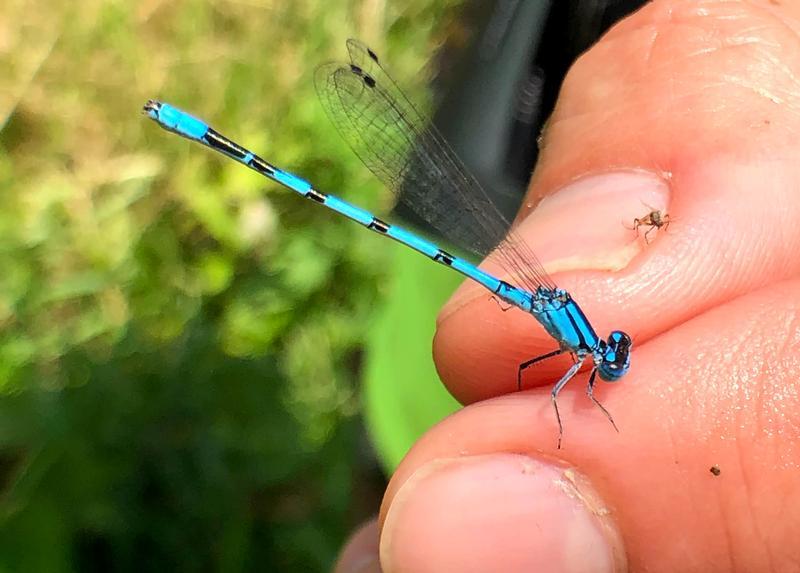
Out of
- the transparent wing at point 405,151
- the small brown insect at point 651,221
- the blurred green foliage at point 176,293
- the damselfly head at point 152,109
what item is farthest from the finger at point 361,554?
the damselfly head at point 152,109

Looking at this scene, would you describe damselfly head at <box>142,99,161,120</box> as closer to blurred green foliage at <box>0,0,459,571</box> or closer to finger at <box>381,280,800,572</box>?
finger at <box>381,280,800,572</box>

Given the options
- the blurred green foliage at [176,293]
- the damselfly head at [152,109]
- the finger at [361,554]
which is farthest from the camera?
the blurred green foliage at [176,293]

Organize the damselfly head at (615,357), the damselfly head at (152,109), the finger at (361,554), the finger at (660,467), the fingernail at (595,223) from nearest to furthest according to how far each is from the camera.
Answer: the finger at (660,467) → the damselfly head at (615,357) → the fingernail at (595,223) → the damselfly head at (152,109) → the finger at (361,554)

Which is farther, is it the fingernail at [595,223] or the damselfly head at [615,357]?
the fingernail at [595,223]

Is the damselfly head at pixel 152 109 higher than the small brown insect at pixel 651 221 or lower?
higher

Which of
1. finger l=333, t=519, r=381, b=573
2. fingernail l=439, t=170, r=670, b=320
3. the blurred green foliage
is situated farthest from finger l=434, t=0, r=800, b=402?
the blurred green foliage

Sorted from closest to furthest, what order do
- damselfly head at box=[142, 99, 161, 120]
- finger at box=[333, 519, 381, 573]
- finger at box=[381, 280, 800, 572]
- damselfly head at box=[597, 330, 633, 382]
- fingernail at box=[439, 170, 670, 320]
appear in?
finger at box=[381, 280, 800, 572] → damselfly head at box=[597, 330, 633, 382] → fingernail at box=[439, 170, 670, 320] → damselfly head at box=[142, 99, 161, 120] → finger at box=[333, 519, 381, 573]

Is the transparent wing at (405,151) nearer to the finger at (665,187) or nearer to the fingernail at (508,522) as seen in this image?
the finger at (665,187)

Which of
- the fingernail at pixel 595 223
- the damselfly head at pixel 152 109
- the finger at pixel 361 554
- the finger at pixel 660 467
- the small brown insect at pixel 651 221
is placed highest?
the damselfly head at pixel 152 109
